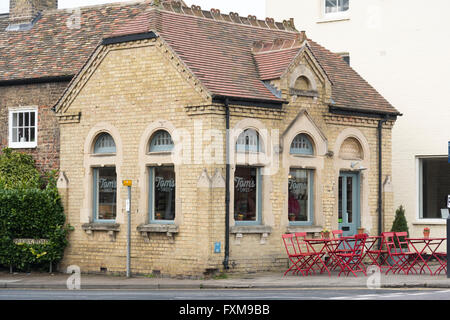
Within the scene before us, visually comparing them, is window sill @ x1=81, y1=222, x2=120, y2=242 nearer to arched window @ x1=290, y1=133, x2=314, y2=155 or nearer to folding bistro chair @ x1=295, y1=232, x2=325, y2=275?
folding bistro chair @ x1=295, y1=232, x2=325, y2=275

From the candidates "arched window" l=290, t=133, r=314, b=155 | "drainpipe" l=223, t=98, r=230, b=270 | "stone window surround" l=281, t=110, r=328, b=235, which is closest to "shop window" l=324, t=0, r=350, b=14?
"stone window surround" l=281, t=110, r=328, b=235

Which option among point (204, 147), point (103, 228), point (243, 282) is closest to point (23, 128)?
point (103, 228)

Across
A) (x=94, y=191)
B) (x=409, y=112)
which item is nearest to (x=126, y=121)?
(x=94, y=191)

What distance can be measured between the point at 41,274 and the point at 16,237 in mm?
1244

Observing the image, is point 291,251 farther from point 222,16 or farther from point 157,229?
point 222,16

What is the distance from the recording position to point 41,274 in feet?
89.6

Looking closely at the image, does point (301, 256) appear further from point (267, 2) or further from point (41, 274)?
point (267, 2)

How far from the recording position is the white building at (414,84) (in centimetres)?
3177

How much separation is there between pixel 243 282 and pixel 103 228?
16.4 feet

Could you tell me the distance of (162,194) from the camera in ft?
84.6

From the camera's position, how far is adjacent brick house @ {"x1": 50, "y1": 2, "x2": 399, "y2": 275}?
24812 mm

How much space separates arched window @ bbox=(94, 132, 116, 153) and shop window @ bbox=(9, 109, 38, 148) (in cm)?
320

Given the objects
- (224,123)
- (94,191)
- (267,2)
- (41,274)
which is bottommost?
(41,274)

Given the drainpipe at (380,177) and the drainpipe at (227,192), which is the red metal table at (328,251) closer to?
the drainpipe at (227,192)
